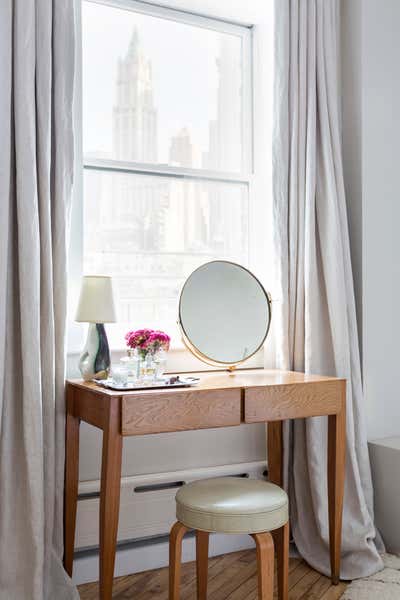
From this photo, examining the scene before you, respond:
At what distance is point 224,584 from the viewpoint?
240cm

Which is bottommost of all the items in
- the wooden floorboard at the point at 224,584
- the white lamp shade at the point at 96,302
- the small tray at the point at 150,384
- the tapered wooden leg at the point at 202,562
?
the wooden floorboard at the point at 224,584

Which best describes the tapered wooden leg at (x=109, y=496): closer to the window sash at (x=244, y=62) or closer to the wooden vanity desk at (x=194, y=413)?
the wooden vanity desk at (x=194, y=413)

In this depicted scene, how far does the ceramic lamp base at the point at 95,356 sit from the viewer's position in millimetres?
2258

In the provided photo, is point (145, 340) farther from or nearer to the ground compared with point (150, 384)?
farther from the ground

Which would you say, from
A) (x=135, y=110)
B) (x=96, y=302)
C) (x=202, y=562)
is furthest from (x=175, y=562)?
(x=135, y=110)

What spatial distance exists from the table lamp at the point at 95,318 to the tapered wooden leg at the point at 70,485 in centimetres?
11

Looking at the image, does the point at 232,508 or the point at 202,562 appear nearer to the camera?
the point at 232,508

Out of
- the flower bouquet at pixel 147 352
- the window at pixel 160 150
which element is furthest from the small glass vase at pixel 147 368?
the window at pixel 160 150

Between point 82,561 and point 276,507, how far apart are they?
2.76 ft

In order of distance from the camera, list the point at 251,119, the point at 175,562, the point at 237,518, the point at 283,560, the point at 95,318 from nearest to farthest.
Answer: the point at 237,518 → the point at 175,562 → the point at 283,560 → the point at 95,318 → the point at 251,119

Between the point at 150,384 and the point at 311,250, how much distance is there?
0.94m

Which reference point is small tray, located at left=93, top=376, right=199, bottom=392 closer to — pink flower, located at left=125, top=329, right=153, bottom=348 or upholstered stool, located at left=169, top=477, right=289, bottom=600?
pink flower, located at left=125, top=329, right=153, bottom=348

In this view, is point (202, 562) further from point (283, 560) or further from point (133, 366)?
point (133, 366)

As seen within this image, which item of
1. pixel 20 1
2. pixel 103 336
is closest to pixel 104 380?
pixel 103 336
